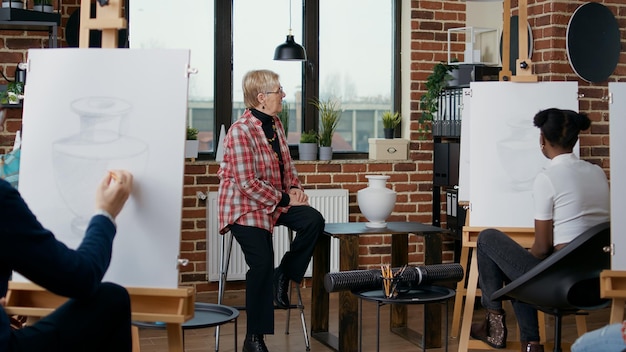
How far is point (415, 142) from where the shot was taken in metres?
6.73

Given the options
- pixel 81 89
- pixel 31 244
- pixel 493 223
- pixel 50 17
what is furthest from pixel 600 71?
pixel 31 244

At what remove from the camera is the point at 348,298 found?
183 inches

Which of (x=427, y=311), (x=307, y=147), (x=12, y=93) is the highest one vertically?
(x=12, y=93)

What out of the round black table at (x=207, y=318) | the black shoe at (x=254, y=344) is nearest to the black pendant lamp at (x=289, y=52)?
the black shoe at (x=254, y=344)

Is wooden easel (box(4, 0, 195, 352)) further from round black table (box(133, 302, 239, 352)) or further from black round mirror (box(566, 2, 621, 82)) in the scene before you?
black round mirror (box(566, 2, 621, 82))

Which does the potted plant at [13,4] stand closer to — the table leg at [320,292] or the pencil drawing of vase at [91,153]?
the table leg at [320,292]

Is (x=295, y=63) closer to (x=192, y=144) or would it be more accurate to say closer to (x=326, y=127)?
(x=326, y=127)

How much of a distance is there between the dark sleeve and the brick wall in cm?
355

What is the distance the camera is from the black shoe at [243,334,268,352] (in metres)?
4.52

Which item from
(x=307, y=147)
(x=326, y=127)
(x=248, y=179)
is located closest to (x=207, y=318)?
(x=248, y=179)

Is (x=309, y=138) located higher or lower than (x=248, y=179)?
higher

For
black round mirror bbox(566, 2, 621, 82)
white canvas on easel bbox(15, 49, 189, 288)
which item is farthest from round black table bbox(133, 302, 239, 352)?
black round mirror bbox(566, 2, 621, 82)

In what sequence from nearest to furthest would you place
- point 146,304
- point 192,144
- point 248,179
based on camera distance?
point 146,304 → point 248,179 → point 192,144

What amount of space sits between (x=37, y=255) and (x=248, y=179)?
234 cm
